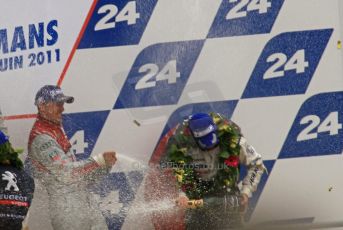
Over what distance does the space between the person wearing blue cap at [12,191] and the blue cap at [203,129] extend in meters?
1.64

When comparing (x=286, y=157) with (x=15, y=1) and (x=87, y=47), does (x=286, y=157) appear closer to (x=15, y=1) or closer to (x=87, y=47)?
(x=87, y=47)

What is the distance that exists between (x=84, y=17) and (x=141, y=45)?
562 millimetres

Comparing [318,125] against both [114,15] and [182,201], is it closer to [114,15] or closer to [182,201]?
[182,201]

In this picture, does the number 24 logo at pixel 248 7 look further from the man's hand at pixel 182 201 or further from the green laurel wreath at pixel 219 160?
the man's hand at pixel 182 201

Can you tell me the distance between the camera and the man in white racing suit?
26.0ft

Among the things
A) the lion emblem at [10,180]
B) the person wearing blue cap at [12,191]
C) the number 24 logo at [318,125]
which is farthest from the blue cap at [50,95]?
the number 24 logo at [318,125]

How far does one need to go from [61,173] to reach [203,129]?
49.8 inches

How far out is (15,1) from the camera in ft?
26.7

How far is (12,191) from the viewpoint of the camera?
22.3 feet

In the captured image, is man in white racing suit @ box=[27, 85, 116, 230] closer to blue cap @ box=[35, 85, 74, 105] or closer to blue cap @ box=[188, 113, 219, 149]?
blue cap @ box=[35, 85, 74, 105]

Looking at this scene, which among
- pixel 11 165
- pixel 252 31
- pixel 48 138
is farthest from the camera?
pixel 252 31

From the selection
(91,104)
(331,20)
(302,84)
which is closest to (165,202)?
(91,104)

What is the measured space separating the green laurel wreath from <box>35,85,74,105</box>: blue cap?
3.40 ft

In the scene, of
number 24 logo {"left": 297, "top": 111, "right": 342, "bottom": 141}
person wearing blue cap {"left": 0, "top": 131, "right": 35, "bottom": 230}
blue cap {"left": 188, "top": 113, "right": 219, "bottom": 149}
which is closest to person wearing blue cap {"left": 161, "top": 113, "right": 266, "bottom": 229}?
blue cap {"left": 188, "top": 113, "right": 219, "bottom": 149}
